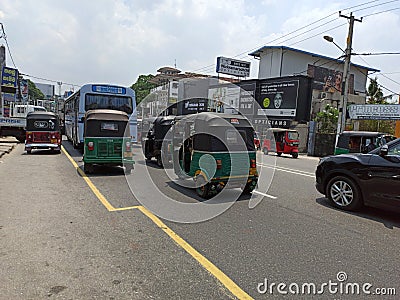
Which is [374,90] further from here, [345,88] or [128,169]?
[128,169]

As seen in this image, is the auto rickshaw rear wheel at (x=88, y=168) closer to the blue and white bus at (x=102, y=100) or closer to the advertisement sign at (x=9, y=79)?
the blue and white bus at (x=102, y=100)

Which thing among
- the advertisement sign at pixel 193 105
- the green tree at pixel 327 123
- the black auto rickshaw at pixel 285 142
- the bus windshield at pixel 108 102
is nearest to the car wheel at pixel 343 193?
the bus windshield at pixel 108 102

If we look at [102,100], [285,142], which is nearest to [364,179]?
[102,100]

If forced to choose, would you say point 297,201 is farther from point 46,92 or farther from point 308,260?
point 46,92

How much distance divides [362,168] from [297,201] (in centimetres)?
167

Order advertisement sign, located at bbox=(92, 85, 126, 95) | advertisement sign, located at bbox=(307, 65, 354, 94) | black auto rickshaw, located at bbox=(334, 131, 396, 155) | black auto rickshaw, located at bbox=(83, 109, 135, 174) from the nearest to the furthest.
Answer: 1. black auto rickshaw, located at bbox=(83, 109, 135, 174)
2. black auto rickshaw, located at bbox=(334, 131, 396, 155)
3. advertisement sign, located at bbox=(92, 85, 126, 95)
4. advertisement sign, located at bbox=(307, 65, 354, 94)

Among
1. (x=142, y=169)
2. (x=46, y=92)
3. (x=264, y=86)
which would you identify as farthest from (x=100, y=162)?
(x=46, y=92)

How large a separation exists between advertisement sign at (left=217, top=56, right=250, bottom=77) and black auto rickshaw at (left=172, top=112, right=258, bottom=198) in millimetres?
33919

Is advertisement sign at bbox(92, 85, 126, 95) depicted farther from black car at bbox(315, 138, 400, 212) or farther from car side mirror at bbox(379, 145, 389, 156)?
car side mirror at bbox(379, 145, 389, 156)

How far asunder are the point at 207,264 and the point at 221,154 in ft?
11.2

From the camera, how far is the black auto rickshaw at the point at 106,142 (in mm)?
10148

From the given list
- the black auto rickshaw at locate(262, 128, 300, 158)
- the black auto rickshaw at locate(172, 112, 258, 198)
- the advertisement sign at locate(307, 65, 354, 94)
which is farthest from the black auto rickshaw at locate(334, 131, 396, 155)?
the advertisement sign at locate(307, 65, 354, 94)

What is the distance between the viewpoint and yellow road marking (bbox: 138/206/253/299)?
11.0 feet

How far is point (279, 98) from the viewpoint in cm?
3027
